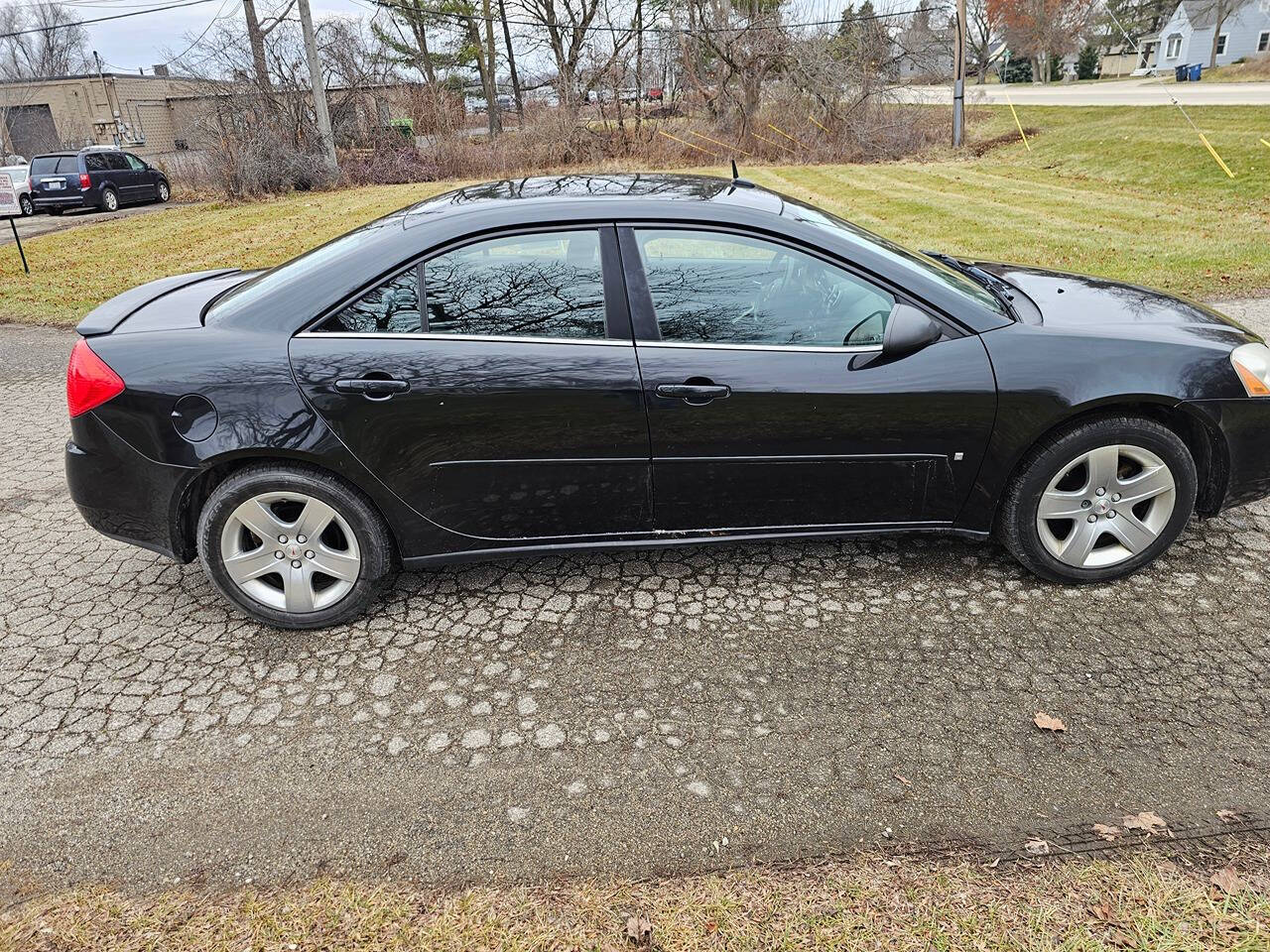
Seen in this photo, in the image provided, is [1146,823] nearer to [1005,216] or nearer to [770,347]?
[770,347]

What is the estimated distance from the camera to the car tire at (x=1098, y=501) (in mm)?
3383

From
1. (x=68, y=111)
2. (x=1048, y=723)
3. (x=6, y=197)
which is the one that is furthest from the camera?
(x=68, y=111)

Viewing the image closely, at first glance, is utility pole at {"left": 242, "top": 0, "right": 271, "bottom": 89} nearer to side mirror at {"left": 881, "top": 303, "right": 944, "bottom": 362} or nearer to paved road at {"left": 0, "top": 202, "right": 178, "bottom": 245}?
paved road at {"left": 0, "top": 202, "right": 178, "bottom": 245}

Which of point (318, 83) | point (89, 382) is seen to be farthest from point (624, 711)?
point (318, 83)

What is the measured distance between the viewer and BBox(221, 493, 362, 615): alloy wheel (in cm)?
333

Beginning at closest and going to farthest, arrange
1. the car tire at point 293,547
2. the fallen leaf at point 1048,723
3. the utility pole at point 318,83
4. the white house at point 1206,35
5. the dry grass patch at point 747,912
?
the dry grass patch at point 747,912
the fallen leaf at point 1048,723
the car tire at point 293,547
the utility pole at point 318,83
the white house at point 1206,35

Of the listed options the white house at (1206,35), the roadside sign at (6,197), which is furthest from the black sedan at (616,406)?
the white house at (1206,35)

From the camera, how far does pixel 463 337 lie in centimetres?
326

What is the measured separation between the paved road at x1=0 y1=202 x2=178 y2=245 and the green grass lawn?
1072 millimetres

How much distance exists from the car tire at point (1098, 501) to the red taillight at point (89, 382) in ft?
11.3

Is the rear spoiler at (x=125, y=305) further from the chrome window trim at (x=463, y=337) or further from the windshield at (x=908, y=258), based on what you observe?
the windshield at (x=908, y=258)

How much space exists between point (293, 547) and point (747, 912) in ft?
7.01

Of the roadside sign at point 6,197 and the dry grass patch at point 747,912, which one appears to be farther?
the roadside sign at point 6,197

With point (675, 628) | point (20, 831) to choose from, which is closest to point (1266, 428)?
point (675, 628)
